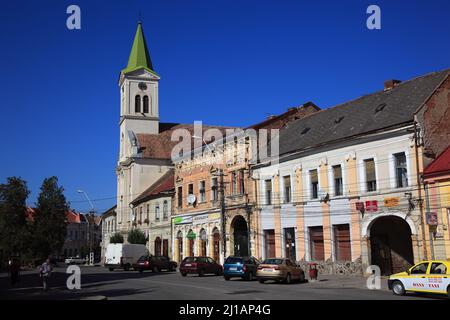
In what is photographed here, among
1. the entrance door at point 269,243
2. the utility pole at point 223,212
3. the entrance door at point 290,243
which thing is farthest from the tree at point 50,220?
the entrance door at point 290,243

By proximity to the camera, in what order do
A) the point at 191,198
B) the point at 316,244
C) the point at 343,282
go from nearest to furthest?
1. the point at 343,282
2. the point at 316,244
3. the point at 191,198

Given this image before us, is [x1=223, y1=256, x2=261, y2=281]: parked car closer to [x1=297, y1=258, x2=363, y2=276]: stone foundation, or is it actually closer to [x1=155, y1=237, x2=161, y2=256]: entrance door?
[x1=297, y1=258, x2=363, y2=276]: stone foundation

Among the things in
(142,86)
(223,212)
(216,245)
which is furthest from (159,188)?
(142,86)

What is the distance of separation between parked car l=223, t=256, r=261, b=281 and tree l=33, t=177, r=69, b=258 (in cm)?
3341

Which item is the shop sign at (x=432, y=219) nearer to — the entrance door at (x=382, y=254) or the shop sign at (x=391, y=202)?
the shop sign at (x=391, y=202)

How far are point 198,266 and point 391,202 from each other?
13.8 m

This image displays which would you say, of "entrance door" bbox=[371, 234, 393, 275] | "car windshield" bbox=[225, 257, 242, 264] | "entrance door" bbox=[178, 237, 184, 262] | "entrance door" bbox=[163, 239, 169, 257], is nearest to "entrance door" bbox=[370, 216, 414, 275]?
"entrance door" bbox=[371, 234, 393, 275]

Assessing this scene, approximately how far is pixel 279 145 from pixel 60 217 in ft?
110

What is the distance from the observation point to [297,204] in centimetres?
3503

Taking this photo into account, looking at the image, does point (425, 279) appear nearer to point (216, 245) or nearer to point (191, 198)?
point (216, 245)

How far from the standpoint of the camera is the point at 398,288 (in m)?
21.0
